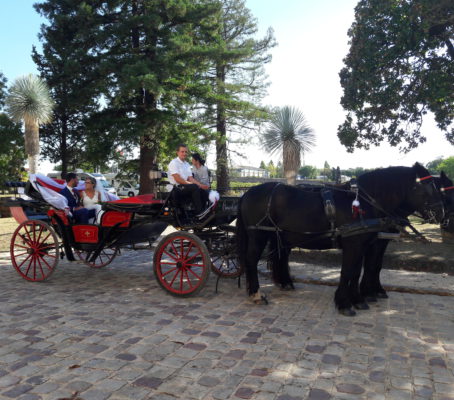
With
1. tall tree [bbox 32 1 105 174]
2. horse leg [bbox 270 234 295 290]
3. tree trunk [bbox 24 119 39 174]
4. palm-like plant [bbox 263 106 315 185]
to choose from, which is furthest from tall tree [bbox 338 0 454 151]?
tree trunk [bbox 24 119 39 174]

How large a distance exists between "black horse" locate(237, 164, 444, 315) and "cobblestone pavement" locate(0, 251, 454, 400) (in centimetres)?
56

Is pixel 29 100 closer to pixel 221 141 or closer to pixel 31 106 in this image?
pixel 31 106

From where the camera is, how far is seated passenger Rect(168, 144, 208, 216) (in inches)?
236

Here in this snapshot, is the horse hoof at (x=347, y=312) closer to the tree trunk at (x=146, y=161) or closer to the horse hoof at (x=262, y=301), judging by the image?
the horse hoof at (x=262, y=301)

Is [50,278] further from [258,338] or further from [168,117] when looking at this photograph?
[168,117]

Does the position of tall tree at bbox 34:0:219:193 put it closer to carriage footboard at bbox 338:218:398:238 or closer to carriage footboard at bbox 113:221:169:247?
carriage footboard at bbox 113:221:169:247

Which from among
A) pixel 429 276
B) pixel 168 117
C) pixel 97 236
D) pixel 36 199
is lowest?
pixel 429 276

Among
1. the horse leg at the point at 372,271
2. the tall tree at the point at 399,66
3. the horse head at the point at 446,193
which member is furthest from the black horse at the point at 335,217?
the tall tree at the point at 399,66

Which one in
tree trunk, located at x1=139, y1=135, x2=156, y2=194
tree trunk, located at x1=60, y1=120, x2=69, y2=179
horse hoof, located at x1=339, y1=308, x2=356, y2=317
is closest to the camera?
horse hoof, located at x1=339, y1=308, x2=356, y2=317

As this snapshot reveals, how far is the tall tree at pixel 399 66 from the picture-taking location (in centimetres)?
1091

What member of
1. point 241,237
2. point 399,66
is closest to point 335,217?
point 241,237

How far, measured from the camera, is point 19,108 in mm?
19391

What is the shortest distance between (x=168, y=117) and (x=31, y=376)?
56.0 feet

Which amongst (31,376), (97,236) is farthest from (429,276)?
(31,376)
